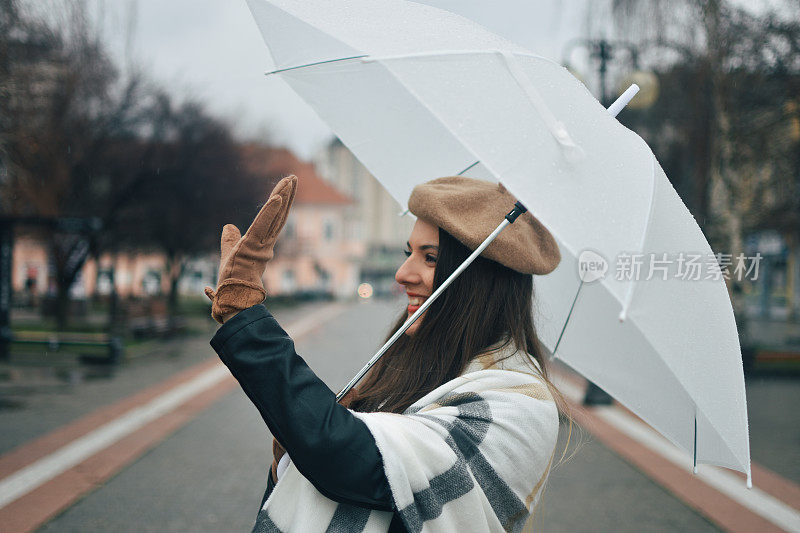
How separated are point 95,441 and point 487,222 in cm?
653

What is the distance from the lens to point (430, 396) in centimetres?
148

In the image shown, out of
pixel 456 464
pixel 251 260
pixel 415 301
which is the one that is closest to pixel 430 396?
pixel 456 464

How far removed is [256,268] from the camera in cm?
137

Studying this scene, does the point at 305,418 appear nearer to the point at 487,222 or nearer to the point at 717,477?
the point at 487,222

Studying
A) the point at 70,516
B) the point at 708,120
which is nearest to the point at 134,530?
the point at 70,516

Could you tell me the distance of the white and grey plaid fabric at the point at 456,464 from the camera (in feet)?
4.20

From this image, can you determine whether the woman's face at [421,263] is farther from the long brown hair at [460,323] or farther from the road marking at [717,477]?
the road marking at [717,477]

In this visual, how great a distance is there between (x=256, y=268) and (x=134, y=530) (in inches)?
157

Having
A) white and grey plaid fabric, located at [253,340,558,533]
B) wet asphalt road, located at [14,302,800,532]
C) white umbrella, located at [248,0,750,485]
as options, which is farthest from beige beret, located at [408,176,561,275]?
wet asphalt road, located at [14,302,800,532]

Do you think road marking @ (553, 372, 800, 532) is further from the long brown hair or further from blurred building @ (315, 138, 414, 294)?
blurred building @ (315, 138, 414, 294)

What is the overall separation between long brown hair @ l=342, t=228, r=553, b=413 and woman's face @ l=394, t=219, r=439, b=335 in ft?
0.09

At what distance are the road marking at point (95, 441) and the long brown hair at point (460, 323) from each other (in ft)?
13.5

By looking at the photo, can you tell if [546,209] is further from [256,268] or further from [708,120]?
[708,120]

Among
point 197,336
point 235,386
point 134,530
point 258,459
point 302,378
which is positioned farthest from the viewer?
point 197,336
